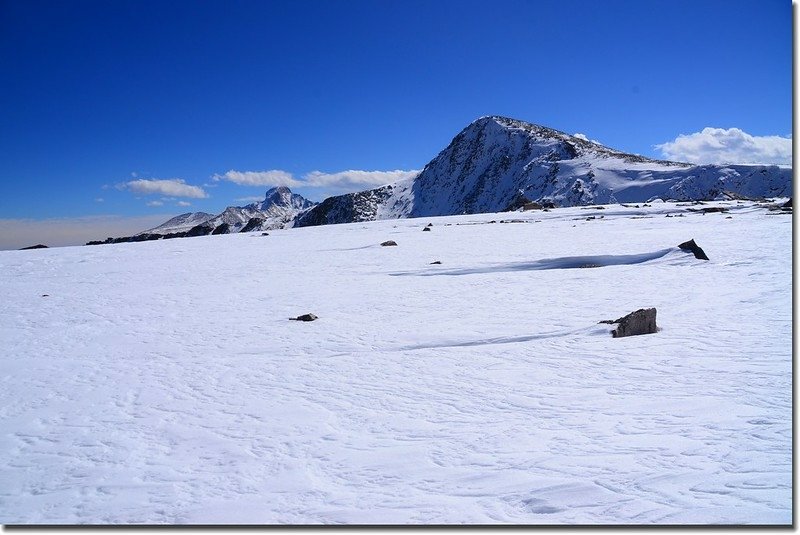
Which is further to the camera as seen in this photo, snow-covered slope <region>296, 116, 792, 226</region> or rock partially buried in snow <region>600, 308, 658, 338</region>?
snow-covered slope <region>296, 116, 792, 226</region>

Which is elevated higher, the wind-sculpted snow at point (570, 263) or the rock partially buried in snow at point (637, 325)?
the wind-sculpted snow at point (570, 263)

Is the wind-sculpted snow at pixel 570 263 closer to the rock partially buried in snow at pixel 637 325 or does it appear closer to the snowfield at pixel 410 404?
the snowfield at pixel 410 404

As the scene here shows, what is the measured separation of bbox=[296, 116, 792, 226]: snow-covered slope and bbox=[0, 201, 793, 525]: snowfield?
263 ft

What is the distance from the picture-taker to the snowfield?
4.86m

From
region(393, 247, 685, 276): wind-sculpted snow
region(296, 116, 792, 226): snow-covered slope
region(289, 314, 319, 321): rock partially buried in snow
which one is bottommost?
region(289, 314, 319, 321): rock partially buried in snow

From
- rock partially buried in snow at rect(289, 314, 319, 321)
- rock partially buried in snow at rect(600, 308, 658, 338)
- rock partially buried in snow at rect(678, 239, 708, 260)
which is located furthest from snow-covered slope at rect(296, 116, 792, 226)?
rock partially buried in snow at rect(289, 314, 319, 321)

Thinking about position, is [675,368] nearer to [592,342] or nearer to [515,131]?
[592,342]

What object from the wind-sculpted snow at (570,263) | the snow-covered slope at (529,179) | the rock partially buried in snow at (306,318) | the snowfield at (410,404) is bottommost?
the snowfield at (410,404)

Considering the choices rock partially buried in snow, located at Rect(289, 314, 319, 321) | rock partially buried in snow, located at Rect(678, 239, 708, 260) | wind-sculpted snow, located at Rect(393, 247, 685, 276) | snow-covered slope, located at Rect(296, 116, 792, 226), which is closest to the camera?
rock partially buried in snow, located at Rect(289, 314, 319, 321)

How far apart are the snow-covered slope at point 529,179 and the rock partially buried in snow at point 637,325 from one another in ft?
265

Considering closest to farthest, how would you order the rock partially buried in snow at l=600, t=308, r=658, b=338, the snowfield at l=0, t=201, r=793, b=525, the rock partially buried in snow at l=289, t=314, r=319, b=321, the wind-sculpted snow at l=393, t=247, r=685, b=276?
the snowfield at l=0, t=201, r=793, b=525 → the rock partially buried in snow at l=600, t=308, r=658, b=338 → the rock partially buried in snow at l=289, t=314, r=319, b=321 → the wind-sculpted snow at l=393, t=247, r=685, b=276

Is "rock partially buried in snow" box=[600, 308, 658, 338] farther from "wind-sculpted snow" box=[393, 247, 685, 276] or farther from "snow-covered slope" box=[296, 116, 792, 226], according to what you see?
"snow-covered slope" box=[296, 116, 792, 226]

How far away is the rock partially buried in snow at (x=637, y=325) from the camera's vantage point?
404 inches

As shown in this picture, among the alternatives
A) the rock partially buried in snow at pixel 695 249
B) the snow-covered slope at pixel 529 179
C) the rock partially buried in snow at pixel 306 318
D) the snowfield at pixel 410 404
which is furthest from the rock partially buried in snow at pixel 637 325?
the snow-covered slope at pixel 529 179
